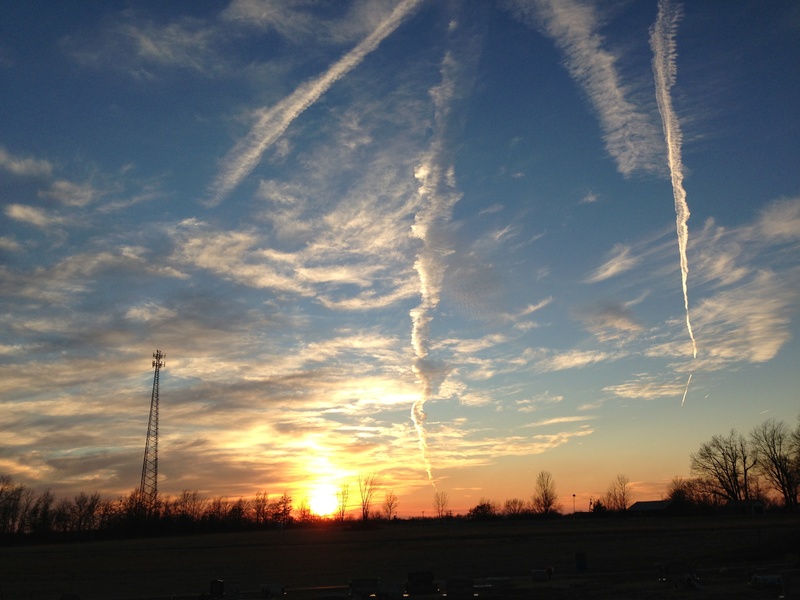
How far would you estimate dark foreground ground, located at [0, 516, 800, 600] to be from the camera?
32.8m

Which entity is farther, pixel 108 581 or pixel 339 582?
pixel 108 581

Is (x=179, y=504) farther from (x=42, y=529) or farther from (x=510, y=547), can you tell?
(x=510, y=547)

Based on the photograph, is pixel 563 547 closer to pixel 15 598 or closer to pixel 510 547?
pixel 510 547

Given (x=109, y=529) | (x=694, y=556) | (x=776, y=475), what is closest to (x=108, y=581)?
(x=694, y=556)

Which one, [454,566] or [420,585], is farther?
[454,566]

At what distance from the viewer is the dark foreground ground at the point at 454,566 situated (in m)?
32.8

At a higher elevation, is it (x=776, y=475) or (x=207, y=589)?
(x=776, y=475)

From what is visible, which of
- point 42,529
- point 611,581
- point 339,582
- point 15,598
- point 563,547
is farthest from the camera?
point 42,529

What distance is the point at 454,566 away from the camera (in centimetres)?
4800

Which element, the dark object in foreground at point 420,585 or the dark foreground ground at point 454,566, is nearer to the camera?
the dark foreground ground at point 454,566

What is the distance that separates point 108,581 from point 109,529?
267ft

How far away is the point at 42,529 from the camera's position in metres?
135

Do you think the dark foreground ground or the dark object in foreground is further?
the dark object in foreground

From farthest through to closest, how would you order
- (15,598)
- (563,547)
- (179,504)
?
A: (179,504), (563,547), (15,598)
